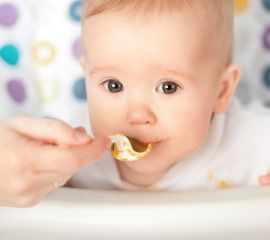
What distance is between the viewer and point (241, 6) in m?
1.13

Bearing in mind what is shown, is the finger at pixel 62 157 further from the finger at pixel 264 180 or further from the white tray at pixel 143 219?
the finger at pixel 264 180

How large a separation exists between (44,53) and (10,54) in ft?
0.18

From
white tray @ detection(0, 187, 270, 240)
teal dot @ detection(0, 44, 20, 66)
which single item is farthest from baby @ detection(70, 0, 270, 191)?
teal dot @ detection(0, 44, 20, 66)

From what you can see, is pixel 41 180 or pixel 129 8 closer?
pixel 41 180

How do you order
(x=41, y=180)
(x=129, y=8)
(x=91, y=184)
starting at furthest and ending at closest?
(x=91, y=184)
(x=129, y=8)
(x=41, y=180)

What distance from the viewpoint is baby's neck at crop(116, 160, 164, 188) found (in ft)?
3.04

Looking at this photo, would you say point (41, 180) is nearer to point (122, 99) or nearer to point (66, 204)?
point (66, 204)

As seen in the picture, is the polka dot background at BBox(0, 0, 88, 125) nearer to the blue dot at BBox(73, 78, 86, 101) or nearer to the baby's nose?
the blue dot at BBox(73, 78, 86, 101)

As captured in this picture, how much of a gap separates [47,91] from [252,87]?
1.12 feet

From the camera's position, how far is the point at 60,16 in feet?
3.62

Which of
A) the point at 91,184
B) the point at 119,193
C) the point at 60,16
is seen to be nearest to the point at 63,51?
the point at 60,16

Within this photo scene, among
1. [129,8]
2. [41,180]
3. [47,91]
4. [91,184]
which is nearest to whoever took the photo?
[41,180]

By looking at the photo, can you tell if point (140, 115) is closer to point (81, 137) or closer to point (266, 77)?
point (81, 137)

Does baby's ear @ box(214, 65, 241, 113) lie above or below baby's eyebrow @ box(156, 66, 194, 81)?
above
